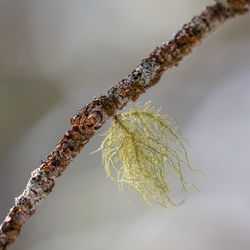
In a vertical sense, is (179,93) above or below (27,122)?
below

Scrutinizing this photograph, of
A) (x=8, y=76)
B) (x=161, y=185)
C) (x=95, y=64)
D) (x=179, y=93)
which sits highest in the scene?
(x=8, y=76)

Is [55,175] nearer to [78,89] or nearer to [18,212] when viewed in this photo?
[18,212]

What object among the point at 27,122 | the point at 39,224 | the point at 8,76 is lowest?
the point at 39,224

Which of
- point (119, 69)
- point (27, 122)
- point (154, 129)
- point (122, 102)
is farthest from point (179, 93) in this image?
point (122, 102)

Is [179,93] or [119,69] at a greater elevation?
[119,69]

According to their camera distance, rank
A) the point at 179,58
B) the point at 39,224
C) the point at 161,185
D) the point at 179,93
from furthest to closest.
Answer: the point at 179,93
the point at 39,224
the point at 161,185
the point at 179,58

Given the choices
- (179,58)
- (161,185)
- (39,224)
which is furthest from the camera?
(39,224)

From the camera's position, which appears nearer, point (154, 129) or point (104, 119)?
point (104, 119)

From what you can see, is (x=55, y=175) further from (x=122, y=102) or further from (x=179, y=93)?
(x=179, y=93)

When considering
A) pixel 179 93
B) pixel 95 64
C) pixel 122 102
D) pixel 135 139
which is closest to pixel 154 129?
pixel 135 139
